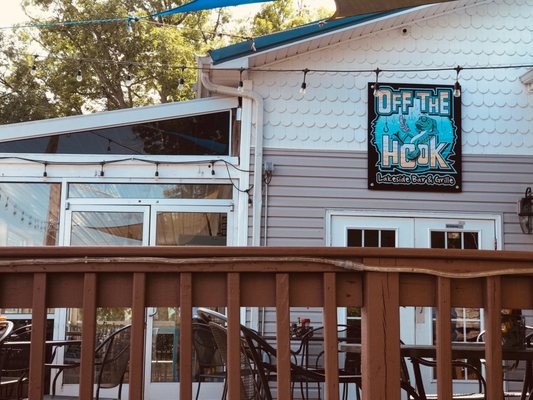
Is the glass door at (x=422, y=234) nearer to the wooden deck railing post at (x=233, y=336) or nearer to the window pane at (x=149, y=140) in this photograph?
the window pane at (x=149, y=140)

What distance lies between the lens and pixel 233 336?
1.99 metres

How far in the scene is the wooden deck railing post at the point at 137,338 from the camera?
195 cm

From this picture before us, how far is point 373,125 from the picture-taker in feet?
23.0

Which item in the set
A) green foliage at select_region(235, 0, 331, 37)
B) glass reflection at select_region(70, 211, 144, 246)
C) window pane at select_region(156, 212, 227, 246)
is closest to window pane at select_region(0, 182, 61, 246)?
glass reflection at select_region(70, 211, 144, 246)

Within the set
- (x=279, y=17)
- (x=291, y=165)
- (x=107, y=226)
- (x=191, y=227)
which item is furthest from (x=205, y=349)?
(x=279, y=17)

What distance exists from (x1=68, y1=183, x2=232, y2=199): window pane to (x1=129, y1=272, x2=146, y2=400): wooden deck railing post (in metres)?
4.93

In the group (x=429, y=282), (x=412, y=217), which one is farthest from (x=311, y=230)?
(x=429, y=282)

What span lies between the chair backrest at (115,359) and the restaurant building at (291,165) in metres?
2.99

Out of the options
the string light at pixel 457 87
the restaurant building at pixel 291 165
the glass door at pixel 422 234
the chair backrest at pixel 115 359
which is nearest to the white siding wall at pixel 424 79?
the restaurant building at pixel 291 165

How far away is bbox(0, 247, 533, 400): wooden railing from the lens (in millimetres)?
1957

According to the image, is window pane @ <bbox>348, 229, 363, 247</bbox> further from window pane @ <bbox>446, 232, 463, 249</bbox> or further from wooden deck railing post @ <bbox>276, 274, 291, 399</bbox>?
wooden deck railing post @ <bbox>276, 274, 291, 399</bbox>

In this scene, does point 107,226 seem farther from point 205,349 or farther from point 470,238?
point 470,238

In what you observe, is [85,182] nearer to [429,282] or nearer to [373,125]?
[373,125]

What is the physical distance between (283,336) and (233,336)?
142 millimetres
